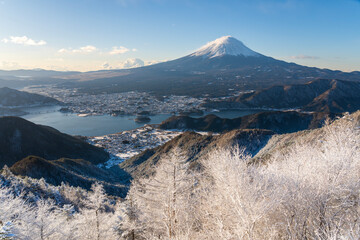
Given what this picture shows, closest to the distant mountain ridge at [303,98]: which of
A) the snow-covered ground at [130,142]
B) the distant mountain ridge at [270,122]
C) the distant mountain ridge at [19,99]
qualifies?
the distant mountain ridge at [270,122]

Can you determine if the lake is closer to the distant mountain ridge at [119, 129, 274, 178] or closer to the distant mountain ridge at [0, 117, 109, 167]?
the distant mountain ridge at [0, 117, 109, 167]

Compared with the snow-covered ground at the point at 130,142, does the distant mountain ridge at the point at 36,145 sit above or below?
above

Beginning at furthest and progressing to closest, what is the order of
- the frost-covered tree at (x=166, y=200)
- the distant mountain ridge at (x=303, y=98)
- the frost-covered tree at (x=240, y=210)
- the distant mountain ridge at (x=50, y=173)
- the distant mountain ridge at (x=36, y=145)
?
the distant mountain ridge at (x=303, y=98) < the distant mountain ridge at (x=36, y=145) < the distant mountain ridge at (x=50, y=173) < the frost-covered tree at (x=166, y=200) < the frost-covered tree at (x=240, y=210)

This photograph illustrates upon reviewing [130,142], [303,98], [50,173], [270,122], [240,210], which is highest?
[303,98]

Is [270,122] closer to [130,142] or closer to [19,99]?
[130,142]

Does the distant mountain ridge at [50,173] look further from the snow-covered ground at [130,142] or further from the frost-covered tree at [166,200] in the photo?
the frost-covered tree at [166,200]

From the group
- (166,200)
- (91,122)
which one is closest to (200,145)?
(166,200)
